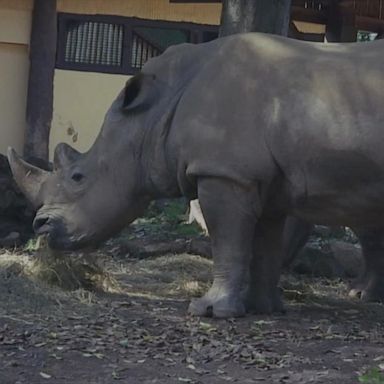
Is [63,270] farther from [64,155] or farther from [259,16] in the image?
[259,16]

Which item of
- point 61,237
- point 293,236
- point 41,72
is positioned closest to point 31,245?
point 61,237

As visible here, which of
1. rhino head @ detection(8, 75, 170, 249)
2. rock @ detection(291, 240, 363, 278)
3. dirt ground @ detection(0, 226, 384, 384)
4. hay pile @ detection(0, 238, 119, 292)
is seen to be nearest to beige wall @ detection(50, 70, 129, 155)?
rock @ detection(291, 240, 363, 278)

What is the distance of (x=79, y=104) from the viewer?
1495 centimetres

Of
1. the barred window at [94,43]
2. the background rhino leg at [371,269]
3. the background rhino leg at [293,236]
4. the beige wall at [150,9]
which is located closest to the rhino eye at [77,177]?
the background rhino leg at [293,236]

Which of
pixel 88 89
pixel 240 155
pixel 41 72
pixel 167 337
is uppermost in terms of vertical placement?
pixel 41 72

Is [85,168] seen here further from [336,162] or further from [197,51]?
[336,162]

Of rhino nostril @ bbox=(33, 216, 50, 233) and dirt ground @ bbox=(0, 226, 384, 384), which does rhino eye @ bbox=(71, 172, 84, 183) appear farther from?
dirt ground @ bbox=(0, 226, 384, 384)

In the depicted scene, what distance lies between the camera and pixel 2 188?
10.4m

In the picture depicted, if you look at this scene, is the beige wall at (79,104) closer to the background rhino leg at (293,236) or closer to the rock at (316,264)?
the rock at (316,264)

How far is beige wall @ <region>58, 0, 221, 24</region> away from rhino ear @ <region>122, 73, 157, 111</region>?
7123 mm

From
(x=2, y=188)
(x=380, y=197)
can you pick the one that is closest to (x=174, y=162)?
(x=380, y=197)

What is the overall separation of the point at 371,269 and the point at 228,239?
1716 mm

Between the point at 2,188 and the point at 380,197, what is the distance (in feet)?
13.7

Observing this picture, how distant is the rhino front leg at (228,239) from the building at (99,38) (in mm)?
6742
